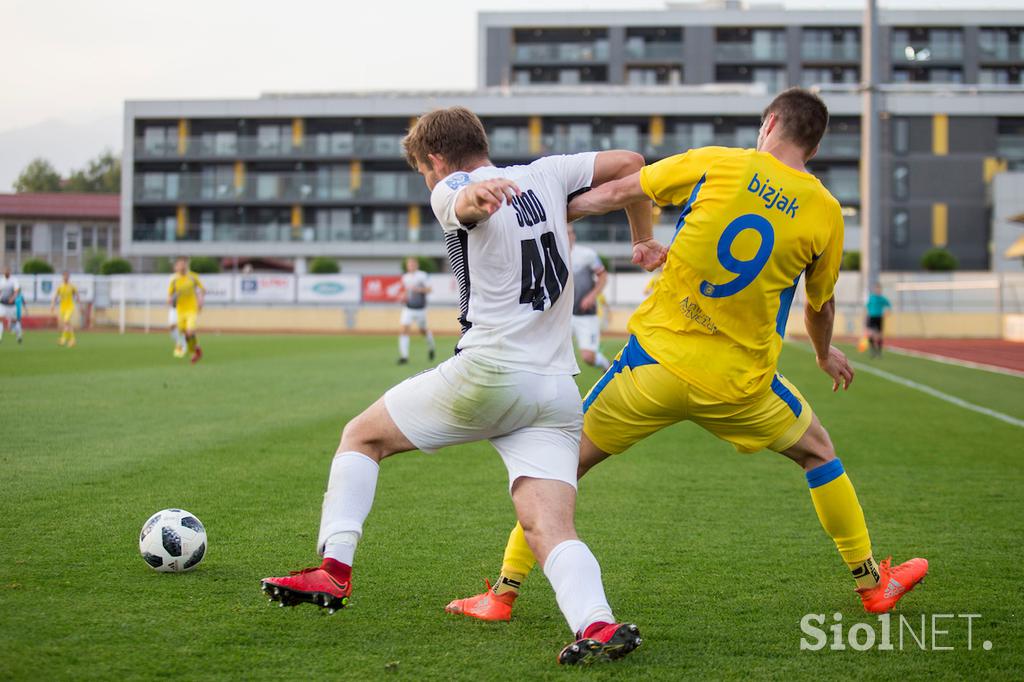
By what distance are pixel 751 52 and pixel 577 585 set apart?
228 feet

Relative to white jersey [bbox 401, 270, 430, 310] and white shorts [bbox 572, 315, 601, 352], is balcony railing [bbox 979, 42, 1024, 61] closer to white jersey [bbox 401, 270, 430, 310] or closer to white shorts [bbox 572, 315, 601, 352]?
white jersey [bbox 401, 270, 430, 310]

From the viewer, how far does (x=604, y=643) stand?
3.38 metres

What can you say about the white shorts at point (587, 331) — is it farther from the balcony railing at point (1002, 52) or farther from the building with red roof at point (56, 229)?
the building with red roof at point (56, 229)

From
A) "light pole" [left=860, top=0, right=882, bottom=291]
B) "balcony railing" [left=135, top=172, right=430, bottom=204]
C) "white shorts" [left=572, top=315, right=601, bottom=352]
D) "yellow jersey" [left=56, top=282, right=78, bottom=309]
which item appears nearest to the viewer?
"white shorts" [left=572, top=315, right=601, bottom=352]

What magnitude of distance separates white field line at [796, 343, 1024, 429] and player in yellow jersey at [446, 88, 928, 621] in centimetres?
797

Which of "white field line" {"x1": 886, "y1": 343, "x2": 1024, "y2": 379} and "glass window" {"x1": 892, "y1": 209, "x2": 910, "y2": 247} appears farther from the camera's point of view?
"glass window" {"x1": 892, "y1": 209, "x2": 910, "y2": 247}

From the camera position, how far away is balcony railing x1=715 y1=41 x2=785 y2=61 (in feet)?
222

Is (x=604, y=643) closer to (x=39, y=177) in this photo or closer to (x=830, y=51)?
(x=830, y=51)

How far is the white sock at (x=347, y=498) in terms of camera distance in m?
3.77

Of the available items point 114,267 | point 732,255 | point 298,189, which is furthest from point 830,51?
point 732,255

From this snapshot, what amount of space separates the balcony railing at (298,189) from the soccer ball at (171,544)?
56.6 metres

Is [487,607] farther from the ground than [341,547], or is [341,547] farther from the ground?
[341,547]

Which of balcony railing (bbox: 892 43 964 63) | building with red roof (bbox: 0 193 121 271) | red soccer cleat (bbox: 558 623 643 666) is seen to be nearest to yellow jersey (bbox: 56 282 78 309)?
red soccer cleat (bbox: 558 623 643 666)

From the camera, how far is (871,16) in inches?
1069
